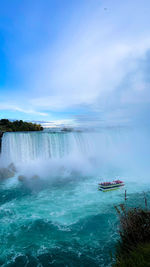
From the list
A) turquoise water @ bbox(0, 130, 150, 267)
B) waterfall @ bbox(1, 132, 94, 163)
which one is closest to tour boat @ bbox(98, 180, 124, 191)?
turquoise water @ bbox(0, 130, 150, 267)

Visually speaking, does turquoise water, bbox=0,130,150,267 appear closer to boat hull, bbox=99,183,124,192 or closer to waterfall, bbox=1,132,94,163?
boat hull, bbox=99,183,124,192

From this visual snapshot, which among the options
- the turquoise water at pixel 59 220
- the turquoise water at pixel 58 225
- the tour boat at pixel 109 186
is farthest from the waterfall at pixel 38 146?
the tour boat at pixel 109 186

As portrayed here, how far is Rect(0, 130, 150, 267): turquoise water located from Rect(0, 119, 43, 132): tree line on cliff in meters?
25.1

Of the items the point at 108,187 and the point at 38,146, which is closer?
the point at 108,187

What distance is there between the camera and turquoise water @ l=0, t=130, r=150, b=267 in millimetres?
7117

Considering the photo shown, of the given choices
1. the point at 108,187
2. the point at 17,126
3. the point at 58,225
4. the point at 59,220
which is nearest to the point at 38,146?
the point at 108,187

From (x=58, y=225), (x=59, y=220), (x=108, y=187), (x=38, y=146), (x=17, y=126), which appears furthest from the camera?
→ (x=17, y=126)

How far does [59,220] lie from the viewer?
10.1 metres

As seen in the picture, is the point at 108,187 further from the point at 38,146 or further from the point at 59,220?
the point at 38,146

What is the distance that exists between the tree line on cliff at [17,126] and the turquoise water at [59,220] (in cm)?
2510

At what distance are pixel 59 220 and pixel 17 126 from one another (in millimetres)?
37513

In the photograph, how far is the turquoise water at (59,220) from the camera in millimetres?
7117

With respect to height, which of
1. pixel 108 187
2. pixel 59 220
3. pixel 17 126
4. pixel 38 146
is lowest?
pixel 59 220

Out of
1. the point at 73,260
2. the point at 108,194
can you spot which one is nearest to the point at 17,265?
the point at 73,260
